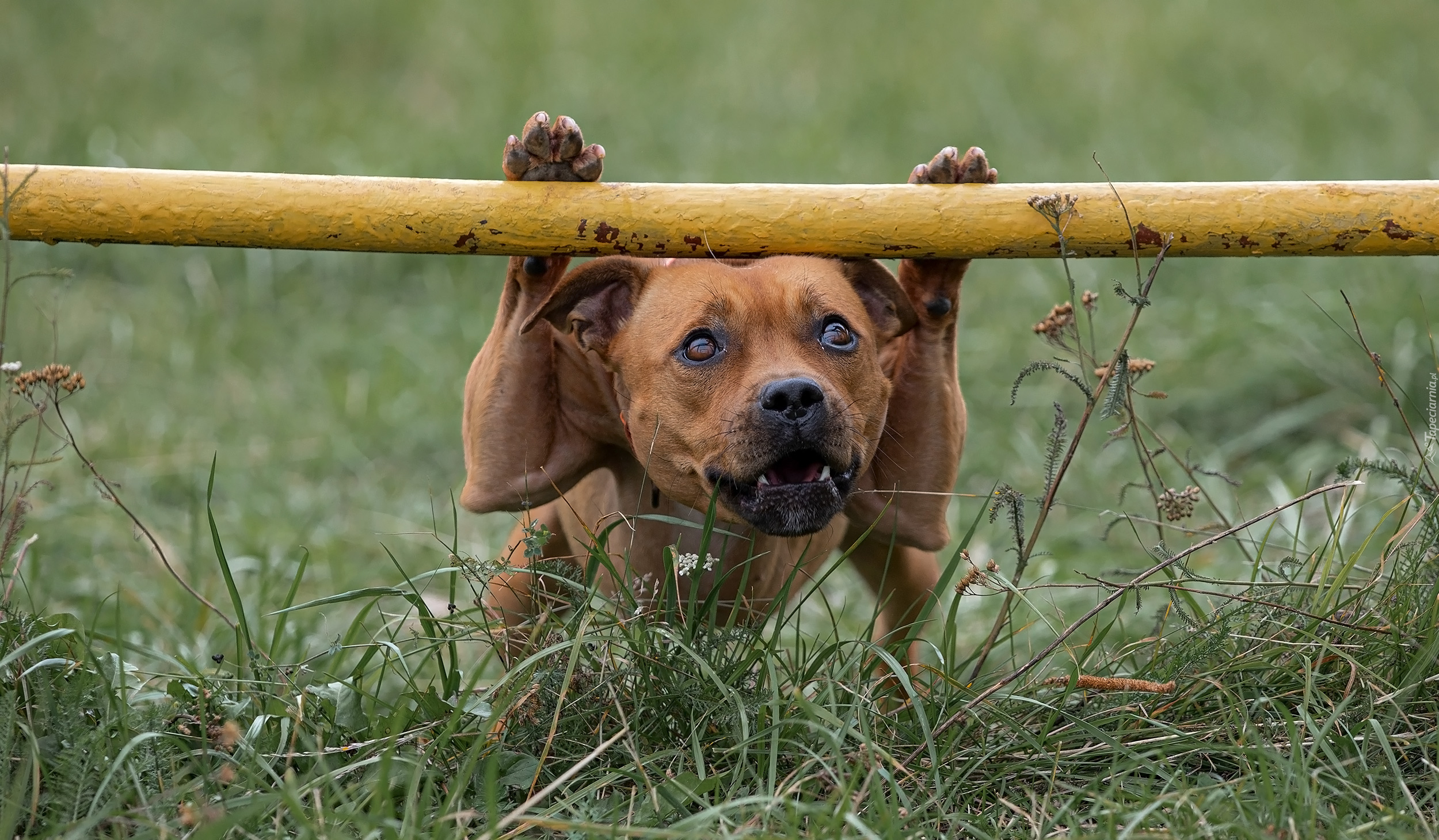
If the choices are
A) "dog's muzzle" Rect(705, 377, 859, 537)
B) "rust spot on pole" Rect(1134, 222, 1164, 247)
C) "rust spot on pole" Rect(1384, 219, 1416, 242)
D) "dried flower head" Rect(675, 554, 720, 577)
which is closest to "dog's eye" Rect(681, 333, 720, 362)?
"dog's muzzle" Rect(705, 377, 859, 537)

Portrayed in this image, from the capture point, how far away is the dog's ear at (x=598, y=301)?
3.32m

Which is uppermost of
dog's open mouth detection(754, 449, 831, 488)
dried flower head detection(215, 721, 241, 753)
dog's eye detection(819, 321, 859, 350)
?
dog's eye detection(819, 321, 859, 350)

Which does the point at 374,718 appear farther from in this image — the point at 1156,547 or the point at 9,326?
the point at 9,326

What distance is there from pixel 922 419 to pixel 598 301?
86 cm

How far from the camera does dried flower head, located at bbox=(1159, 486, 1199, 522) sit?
311 cm

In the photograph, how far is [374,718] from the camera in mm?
2783

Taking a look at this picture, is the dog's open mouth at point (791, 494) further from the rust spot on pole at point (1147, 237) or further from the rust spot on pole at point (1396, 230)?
the rust spot on pole at point (1396, 230)

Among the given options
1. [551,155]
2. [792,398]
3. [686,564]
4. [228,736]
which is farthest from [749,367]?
[228,736]

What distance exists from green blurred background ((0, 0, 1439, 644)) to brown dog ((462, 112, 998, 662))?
1297mm

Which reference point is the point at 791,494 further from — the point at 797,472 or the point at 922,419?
the point at 922,419

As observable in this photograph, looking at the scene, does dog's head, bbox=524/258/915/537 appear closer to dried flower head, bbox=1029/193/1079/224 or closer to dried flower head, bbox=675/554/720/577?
dried flower head, bbox=675/554/720/577

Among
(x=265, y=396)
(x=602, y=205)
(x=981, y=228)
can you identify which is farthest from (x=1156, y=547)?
(x=265, y=396)

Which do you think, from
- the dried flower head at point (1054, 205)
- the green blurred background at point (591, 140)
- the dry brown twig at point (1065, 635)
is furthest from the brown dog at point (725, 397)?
the green blurred background at point (591, 140)

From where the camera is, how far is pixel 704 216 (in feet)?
9.60
